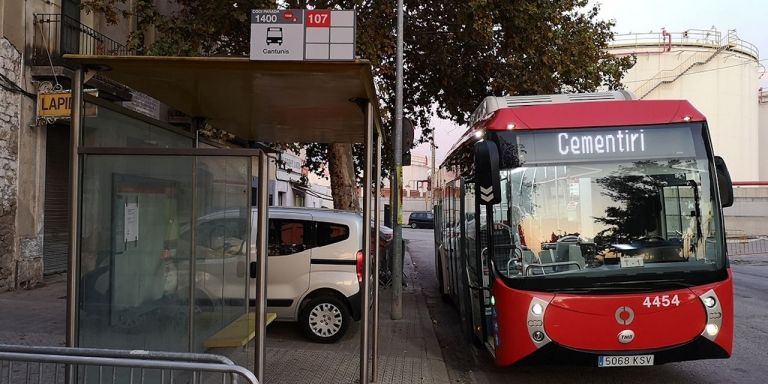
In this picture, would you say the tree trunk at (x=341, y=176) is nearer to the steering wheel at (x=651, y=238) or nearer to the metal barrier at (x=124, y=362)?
the steering wheel at (x=651, y=238)

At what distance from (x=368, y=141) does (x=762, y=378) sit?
491 cm

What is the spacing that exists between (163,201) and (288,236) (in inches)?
119

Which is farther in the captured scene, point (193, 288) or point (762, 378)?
Result: point (762, 378)

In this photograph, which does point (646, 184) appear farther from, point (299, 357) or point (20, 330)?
point (20, 330)

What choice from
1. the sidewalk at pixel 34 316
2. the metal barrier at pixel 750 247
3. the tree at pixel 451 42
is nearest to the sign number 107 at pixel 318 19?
the sidewalk at pixel 34 316

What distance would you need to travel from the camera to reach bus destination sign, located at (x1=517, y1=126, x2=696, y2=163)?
5609mm

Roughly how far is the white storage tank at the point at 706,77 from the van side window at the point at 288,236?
30551 millimetres

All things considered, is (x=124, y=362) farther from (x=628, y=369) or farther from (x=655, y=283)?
(x=628, y=369)

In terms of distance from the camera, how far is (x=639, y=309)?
5277mm

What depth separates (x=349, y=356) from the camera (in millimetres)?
6738

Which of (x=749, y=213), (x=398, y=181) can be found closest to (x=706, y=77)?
(x=749, y=213)

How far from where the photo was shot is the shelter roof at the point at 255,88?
3.89 m

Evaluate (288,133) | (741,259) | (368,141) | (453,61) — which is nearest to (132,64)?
(368,141)

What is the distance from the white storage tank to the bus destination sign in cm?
3037
